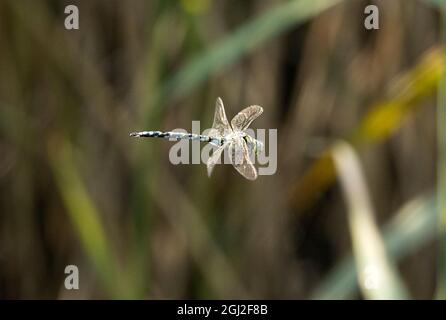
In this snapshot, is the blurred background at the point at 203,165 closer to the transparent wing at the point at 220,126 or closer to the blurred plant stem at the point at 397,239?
the blurred plant stem at the point at 397,239

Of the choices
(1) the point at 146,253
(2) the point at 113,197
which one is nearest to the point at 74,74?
(2) the point at 113,197

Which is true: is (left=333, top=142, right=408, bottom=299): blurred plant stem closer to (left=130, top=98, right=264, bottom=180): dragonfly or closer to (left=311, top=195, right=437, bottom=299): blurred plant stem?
(left=311, top=195, right=437, bottom=299): blurred plant stem

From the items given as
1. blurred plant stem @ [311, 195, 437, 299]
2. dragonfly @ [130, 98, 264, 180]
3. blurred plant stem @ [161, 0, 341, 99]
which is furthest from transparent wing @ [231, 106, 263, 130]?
blurred plant stem @ [311, 195, 437, 299]

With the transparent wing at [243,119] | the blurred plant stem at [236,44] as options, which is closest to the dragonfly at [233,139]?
the transparent wing at [243,119]

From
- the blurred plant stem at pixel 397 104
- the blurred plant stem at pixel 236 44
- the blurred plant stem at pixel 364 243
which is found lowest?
the blurred plant stem at pixel 364 243

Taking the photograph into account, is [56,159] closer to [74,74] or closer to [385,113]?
[74,74]

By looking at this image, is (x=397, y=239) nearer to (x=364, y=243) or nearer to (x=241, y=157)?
(x=364, y=243)
